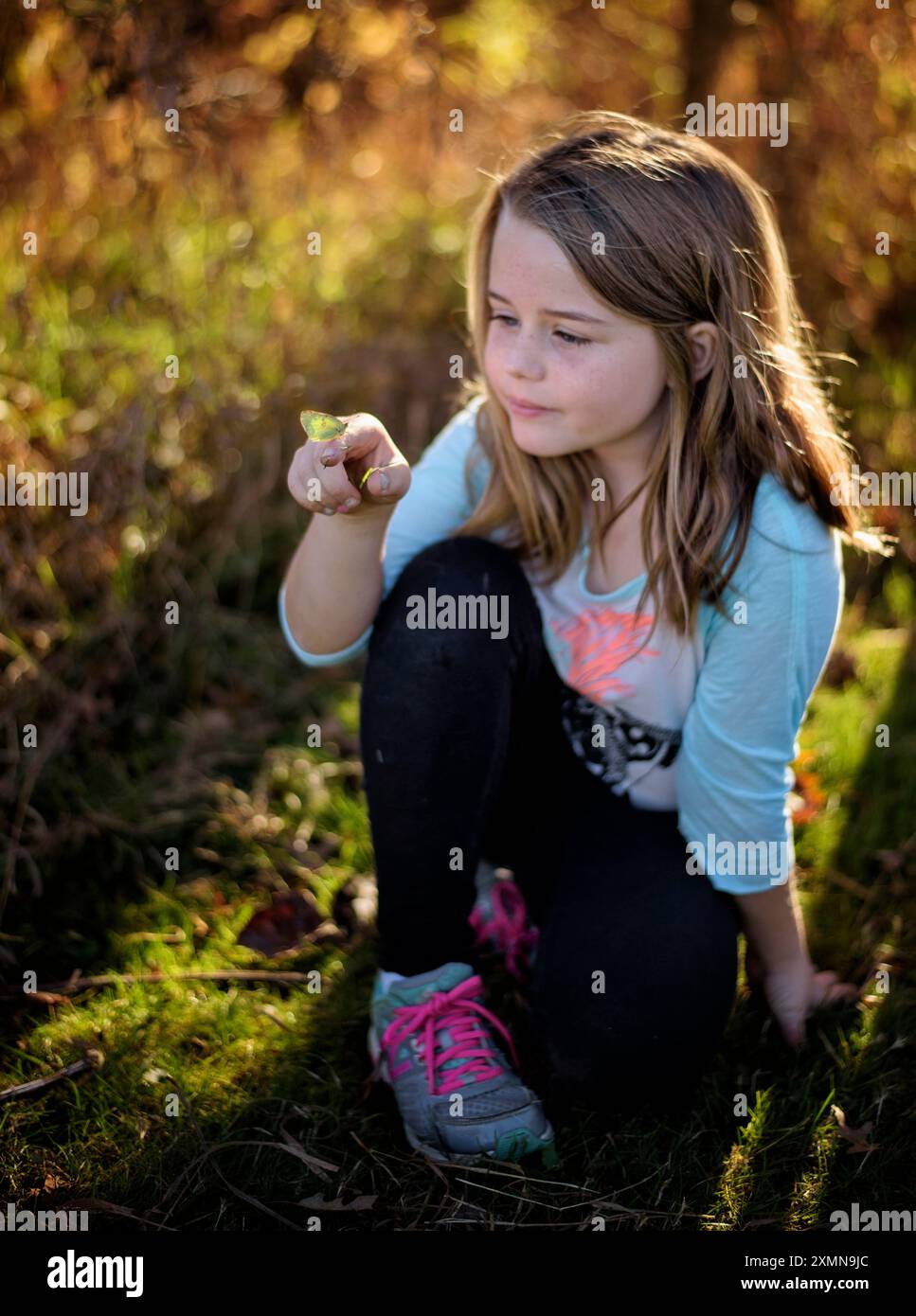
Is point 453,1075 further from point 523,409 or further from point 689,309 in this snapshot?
point 689,309

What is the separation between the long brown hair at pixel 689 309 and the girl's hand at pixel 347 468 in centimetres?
30

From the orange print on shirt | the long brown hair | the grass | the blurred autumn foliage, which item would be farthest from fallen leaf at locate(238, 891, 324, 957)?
the long brown hair

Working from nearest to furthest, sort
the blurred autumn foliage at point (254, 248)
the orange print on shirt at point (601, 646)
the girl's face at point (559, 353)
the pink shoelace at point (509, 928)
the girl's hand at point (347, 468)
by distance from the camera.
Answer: the girl's hand at point (347, 468) → the girl's face at point (559, 353) → the orange print on shirt at point (601, 646) → the pink shoelace at point (509, 928) → the blurred autumn foliage at point (254, 248)

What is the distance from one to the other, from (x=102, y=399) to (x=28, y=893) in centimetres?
115

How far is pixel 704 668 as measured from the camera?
5.34 ft

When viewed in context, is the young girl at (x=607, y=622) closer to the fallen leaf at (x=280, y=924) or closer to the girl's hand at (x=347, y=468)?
the girl's hand at (x=347, y=468)

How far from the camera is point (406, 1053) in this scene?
1.62m

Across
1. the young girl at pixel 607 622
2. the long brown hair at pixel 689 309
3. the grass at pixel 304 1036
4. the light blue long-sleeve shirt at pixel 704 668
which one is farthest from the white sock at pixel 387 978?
the long brown hair at pixel 689 309

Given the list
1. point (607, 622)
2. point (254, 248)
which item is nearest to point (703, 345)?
point (607, 622)

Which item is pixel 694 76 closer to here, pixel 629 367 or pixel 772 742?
pixel 629 367

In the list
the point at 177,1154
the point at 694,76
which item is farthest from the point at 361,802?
the point at 694,76

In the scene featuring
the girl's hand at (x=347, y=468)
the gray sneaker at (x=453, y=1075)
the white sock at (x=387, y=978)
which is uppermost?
the girl's hand at (x=347, y=468)

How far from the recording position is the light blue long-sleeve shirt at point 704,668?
1568 mm

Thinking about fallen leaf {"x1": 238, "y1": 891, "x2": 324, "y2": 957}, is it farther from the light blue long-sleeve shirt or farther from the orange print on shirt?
the orange print on shirt
